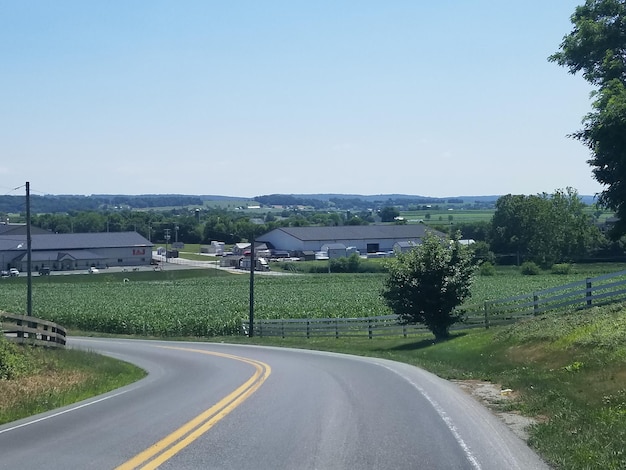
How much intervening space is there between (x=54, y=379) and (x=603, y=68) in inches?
986

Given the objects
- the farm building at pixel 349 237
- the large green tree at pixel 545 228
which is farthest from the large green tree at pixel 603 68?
the farm building at pixel 349 237

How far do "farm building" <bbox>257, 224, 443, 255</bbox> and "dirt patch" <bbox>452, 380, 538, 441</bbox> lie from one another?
383ft

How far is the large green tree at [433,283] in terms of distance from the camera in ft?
105

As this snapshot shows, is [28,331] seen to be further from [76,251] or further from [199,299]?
[76,251]

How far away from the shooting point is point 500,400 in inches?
599

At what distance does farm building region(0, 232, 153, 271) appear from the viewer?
117875 millimetres

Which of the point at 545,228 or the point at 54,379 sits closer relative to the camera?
the point at 54,379

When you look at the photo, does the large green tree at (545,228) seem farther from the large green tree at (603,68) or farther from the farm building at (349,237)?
the large green tree at (603,68)

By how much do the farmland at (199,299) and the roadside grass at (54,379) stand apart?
63.7 ft

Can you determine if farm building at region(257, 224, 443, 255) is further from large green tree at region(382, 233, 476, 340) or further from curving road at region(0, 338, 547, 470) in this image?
curving road at region(0, 338, 547, 470)

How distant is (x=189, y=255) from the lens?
147 m

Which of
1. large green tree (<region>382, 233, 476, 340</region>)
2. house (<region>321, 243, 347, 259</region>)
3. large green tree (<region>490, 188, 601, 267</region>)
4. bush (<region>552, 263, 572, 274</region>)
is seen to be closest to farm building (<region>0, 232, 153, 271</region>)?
house (<region>321, 243, 347, 259</region>)

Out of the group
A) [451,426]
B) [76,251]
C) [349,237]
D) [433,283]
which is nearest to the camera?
[451,426]

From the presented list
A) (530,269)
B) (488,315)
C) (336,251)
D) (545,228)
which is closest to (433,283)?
(488,315)
